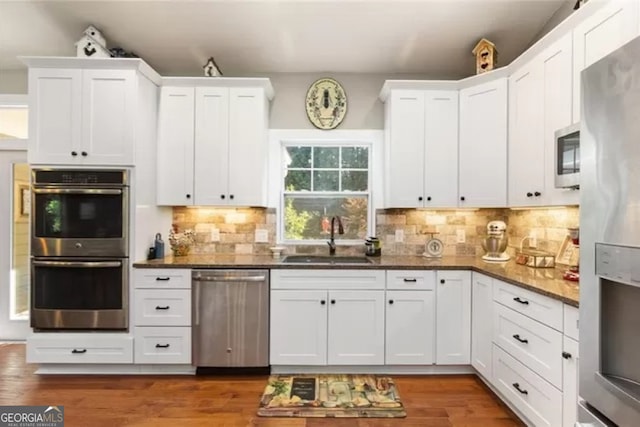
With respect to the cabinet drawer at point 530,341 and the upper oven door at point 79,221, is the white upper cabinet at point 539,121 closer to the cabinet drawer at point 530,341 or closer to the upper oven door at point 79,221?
the cabinet drawer at point 530,341

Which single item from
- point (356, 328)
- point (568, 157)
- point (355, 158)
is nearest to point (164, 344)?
point (356, 328)

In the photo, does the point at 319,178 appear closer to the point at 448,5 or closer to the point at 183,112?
the point at 183,112

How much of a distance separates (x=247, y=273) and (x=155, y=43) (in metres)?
2.19

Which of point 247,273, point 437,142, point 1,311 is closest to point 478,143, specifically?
point 437,142

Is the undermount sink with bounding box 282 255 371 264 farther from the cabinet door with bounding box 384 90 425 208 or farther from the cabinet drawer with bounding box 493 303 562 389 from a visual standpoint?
the cabinet drawer with bounding box 493 303 562 389

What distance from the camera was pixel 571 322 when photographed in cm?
167

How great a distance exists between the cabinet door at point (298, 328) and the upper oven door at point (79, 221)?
1.30 m

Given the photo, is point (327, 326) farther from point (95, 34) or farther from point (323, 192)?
point (95, 34)

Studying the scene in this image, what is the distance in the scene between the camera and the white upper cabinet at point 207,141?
3.01 m

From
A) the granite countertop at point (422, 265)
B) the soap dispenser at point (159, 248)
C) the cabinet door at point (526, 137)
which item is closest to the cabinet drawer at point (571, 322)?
the granite countertop at point (422, 265)

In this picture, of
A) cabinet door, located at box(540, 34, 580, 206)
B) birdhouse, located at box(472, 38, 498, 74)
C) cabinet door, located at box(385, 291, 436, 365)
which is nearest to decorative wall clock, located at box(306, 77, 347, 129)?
birdhouse, located at box(472, 38, 498, 74)

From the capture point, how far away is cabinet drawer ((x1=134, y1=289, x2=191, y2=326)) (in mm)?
2711

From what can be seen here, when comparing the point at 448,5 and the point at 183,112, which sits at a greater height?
the point at 448,5

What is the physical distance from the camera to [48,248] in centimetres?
264
